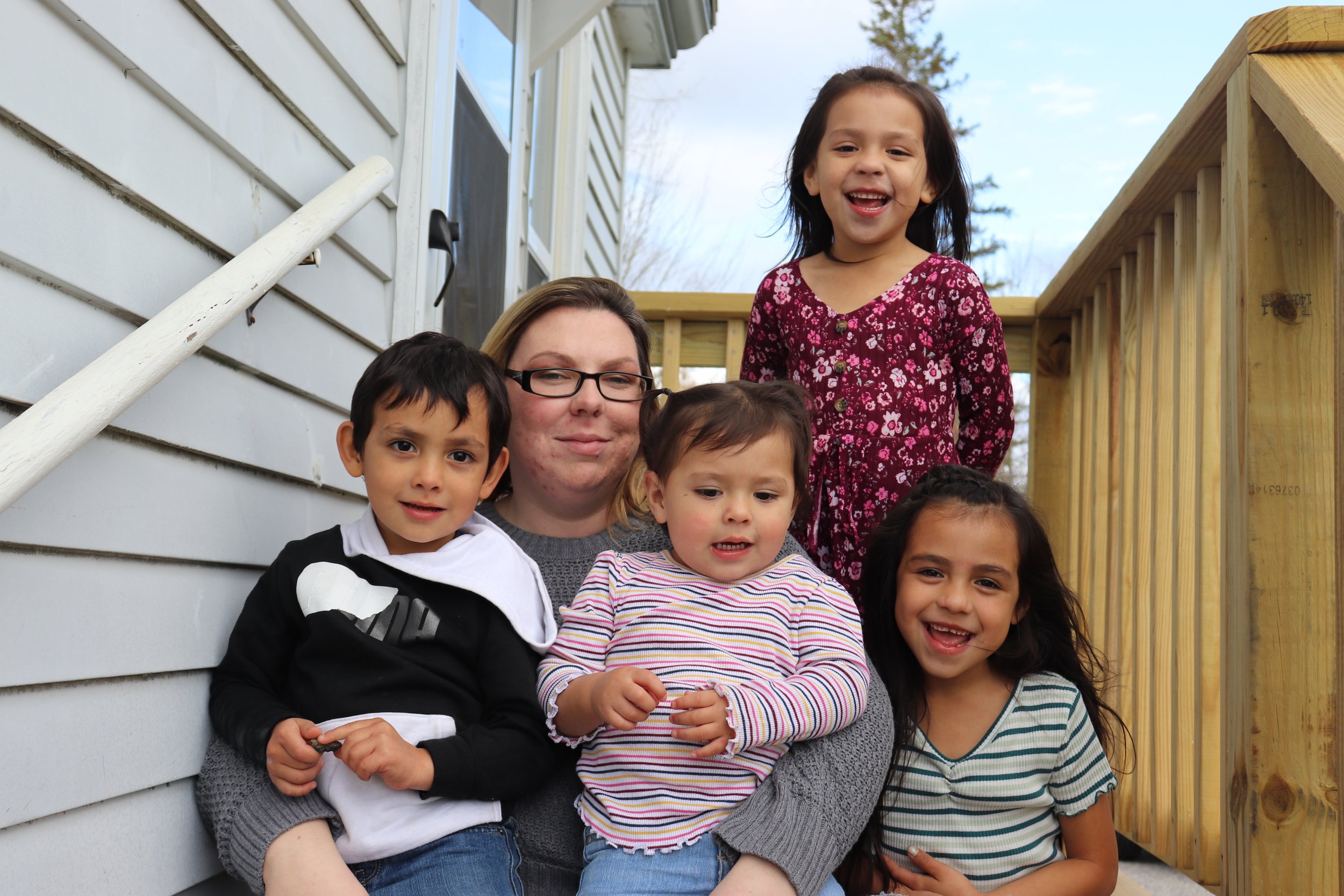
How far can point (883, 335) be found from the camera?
2381 millimetres

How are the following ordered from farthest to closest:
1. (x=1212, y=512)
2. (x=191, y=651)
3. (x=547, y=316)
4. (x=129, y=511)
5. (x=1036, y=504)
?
1. (x=1036, y=504)
2. (x=1212, y=512)
3. (x=547, y=316)
4. (x=191, y=651)
5. (x=129, y=511)

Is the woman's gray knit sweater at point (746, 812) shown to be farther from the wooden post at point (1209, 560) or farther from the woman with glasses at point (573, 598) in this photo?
the wooden post at point (1209, 560)

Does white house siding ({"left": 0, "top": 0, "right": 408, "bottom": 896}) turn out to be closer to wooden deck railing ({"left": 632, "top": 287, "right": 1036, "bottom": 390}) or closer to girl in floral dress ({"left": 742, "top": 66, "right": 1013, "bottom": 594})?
girl in floral dress ({"left": 742, "top": 66, "right": 1013, "bottom": 594})

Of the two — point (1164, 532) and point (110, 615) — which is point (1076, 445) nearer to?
point (1164, 532)

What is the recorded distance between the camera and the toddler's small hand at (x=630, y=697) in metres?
1.38

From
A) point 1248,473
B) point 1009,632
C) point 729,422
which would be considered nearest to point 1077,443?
point 1009,632

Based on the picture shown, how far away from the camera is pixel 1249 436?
1.60m

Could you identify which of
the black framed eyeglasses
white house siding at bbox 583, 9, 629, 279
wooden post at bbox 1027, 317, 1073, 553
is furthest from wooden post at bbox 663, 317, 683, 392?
white house siding at bbox 583, 9, 629, 279

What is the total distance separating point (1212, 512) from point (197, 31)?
199cm

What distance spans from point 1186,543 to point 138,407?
1885mm

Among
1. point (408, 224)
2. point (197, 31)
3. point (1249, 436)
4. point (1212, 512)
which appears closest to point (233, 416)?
point (197, 31)

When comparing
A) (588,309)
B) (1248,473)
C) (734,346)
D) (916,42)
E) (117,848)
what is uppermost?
(916,42)

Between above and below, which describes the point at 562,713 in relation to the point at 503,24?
below

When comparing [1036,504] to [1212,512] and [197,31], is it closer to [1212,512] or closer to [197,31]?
[1212,512]
